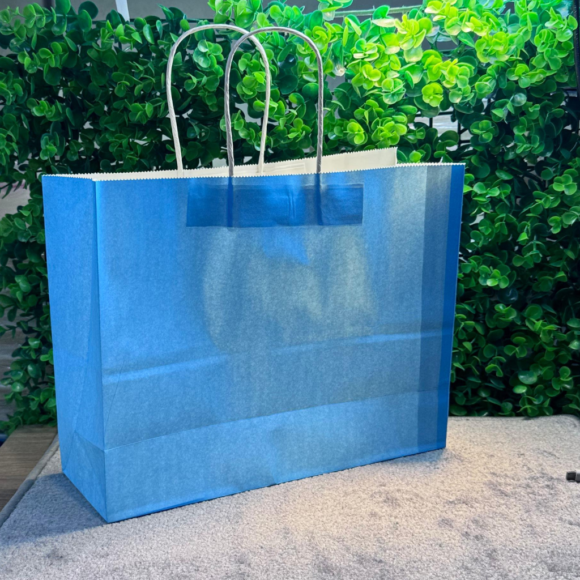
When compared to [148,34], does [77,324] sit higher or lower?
lower

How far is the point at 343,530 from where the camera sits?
1.09 metres

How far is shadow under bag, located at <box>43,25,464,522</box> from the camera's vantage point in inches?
40.7

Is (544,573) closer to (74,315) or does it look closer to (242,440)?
(242,440)

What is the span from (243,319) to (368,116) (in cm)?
59

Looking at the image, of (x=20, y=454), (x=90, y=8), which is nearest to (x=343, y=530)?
(x=20, y=454)

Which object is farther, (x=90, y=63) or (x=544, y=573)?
(x=90, y=63)

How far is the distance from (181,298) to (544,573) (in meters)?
0.74

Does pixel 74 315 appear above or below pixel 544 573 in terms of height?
above

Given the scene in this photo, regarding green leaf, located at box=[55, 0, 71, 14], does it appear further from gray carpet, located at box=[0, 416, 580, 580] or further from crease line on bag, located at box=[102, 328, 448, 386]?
gray carpet, located at box=[0, 416, 580, 580]

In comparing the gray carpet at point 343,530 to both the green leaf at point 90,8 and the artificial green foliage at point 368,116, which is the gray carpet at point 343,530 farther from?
the green leaf at point 90,8

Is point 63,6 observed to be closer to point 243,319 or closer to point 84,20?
point 84,20

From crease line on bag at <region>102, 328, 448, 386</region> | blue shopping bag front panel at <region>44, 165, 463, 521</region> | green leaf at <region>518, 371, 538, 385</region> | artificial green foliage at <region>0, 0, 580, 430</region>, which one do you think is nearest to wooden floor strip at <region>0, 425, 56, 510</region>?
artificial green foliage at <region>0, 0, 580, 430</region>

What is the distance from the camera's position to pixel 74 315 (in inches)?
44.2

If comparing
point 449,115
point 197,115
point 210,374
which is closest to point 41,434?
point 210,374
